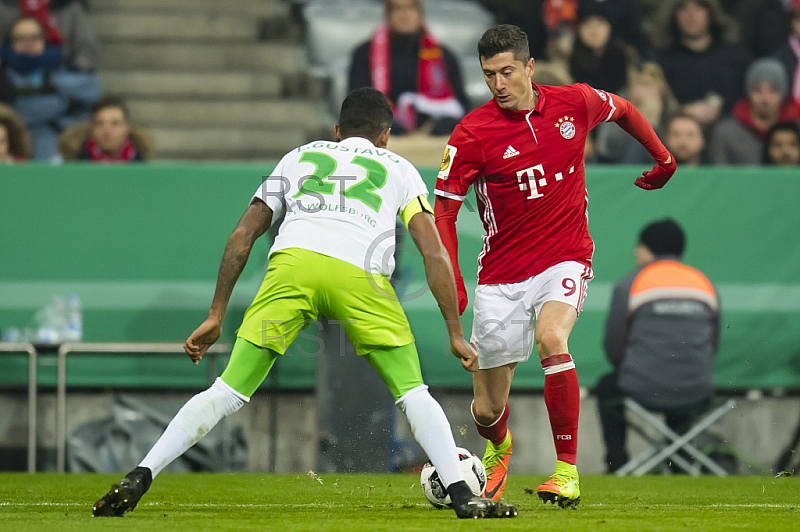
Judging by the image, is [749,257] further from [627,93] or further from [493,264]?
[493,264]

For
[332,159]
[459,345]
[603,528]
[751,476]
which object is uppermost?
[332,159]

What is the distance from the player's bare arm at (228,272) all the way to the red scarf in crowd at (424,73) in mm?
6031

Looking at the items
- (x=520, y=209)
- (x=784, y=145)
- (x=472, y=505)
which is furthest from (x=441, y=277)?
(x=784, y=145)

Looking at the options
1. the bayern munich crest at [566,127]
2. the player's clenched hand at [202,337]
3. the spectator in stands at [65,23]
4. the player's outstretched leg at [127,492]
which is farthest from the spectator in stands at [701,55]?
the player's outstretched leg at [127,492]

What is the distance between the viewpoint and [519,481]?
902 cm

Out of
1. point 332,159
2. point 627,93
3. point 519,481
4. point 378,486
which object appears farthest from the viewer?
point 627,93

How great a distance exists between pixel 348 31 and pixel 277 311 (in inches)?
335

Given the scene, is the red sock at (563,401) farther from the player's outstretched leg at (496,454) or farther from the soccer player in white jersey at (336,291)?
the soccer player in white jersey at (336,291)

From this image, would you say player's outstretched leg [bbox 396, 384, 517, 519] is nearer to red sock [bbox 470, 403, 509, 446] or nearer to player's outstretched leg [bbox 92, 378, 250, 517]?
player's outstretched leg [bbox 92, 378, 250, 517]

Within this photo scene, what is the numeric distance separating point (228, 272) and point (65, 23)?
318 inches

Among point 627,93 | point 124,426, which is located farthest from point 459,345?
point 627,93

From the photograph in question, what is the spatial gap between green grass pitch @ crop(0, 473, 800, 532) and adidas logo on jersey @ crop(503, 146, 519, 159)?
181 cm

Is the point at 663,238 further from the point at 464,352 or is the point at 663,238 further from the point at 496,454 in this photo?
the point at 464,352

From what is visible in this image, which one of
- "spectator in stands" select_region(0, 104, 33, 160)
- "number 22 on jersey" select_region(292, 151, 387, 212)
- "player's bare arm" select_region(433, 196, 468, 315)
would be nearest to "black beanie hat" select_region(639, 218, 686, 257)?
"player's bare arm" select_region(433, 196, 468, 315)
